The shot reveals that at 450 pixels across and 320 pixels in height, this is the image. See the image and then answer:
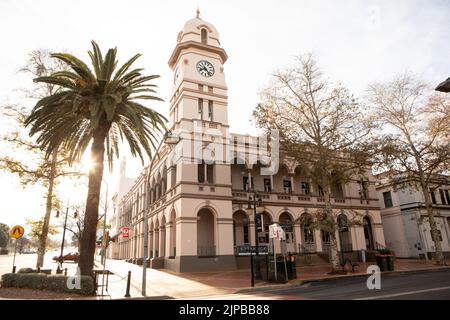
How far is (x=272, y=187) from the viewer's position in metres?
32.1

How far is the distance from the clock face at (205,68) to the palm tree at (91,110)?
13484mm

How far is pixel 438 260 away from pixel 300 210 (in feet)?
41.0

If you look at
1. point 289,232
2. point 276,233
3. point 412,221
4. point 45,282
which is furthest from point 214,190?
point 412,221

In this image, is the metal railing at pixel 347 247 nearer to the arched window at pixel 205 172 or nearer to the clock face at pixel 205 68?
the arched window at pixel 205 172

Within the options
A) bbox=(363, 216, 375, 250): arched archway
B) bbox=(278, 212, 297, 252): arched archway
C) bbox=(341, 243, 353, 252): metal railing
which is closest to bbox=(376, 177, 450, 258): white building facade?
bbox=(363, 216, 375, 250): arched archway

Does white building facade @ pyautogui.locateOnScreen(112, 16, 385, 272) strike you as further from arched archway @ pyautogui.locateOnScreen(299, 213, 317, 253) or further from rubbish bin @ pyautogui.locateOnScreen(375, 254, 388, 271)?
rubbish bin @ pyautogui.locateOnScreen(375, 254, 388, 271)

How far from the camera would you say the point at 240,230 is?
29.7m

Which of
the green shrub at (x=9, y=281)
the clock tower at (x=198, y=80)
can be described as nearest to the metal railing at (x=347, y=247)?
the clock tower at (x=198, y=80)

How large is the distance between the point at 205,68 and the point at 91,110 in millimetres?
18445

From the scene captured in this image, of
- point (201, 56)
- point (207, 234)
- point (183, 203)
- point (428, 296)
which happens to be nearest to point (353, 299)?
point (428, 296)

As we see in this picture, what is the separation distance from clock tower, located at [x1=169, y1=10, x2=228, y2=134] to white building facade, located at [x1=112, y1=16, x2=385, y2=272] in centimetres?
10

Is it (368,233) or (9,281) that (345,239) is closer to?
(368,233)
